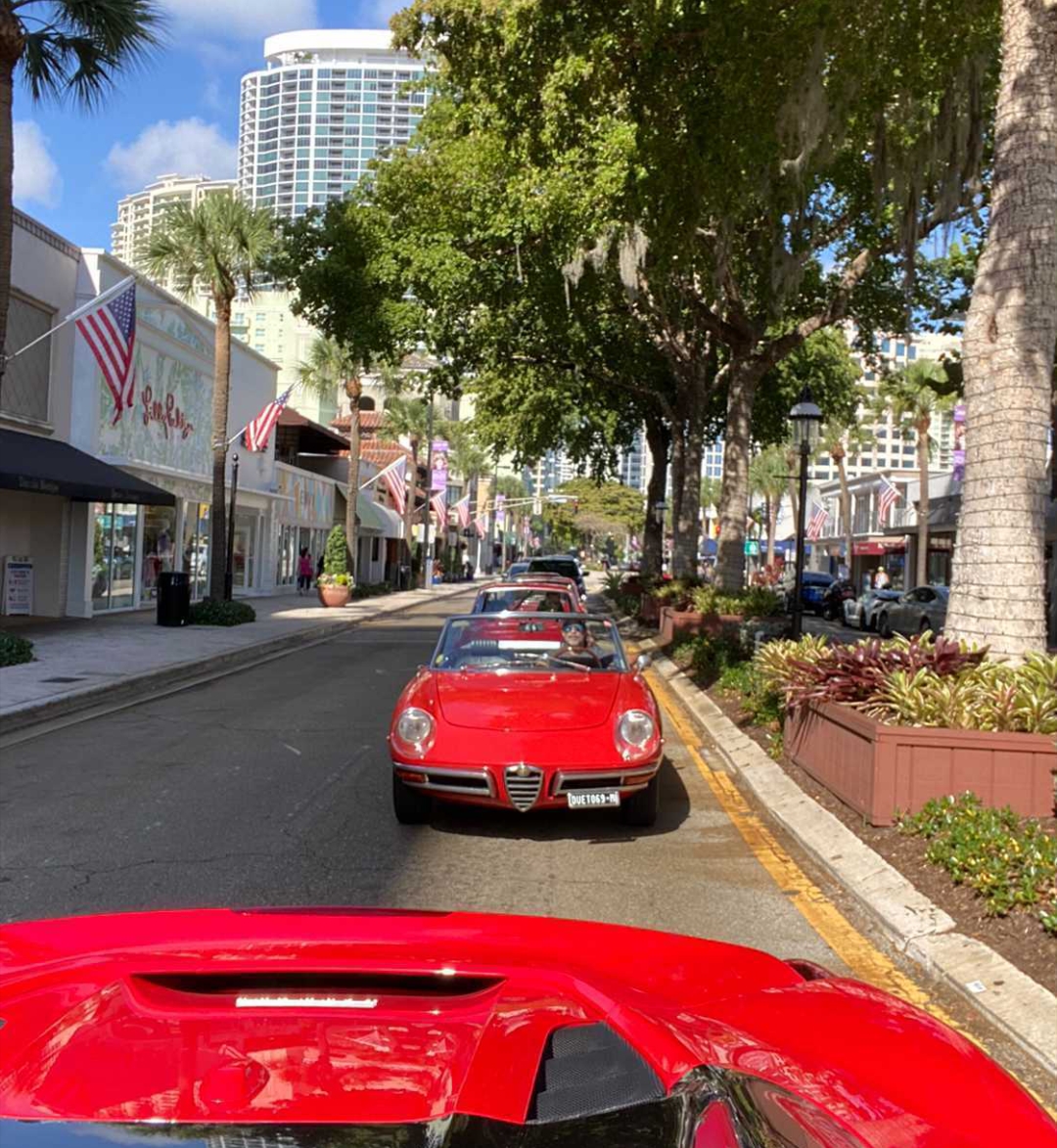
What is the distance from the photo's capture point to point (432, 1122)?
1.69 m

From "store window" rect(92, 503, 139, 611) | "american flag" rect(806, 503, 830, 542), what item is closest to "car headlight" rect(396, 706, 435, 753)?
"store window" rect(92, 503, 139, 611)

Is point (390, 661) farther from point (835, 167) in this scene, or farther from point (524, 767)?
point (524, 767)

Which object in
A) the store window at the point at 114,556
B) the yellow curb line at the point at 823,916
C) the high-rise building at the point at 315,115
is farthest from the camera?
the high-rise building at the point at 315,115

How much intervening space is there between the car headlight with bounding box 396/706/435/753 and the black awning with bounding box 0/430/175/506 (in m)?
13.1

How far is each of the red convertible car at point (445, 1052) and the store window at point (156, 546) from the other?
2696 centimetres

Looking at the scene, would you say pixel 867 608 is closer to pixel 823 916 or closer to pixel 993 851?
pixel 993 851

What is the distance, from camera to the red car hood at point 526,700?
23.0 feet

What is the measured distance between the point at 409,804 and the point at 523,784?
93cm

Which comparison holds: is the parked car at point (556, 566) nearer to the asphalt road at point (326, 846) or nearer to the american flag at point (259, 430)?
the american flag at point (259, 430)

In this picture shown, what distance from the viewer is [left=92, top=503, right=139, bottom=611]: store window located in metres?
25.0

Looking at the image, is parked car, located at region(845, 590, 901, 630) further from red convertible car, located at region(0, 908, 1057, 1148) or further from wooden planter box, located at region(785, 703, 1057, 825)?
red convertible car, located at region(0, 908, 1057, 1148)

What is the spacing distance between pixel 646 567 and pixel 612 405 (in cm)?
602

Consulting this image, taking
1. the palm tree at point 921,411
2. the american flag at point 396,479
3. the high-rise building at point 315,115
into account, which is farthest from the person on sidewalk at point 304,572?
the high-rise building at point 315,115

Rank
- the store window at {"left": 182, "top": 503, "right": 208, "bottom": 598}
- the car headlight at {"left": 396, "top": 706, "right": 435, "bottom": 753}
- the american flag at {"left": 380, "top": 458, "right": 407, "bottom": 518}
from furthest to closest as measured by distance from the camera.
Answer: the american flag at {"left": 380, "top": 458, "right": 407, "bottom": 518} < the store window at {"left": 182, "top": 503, "right": 208, "bottom": 598} < the car headlight at {"left": 396, "top": 706, "right": 435, "bottom": 753}
